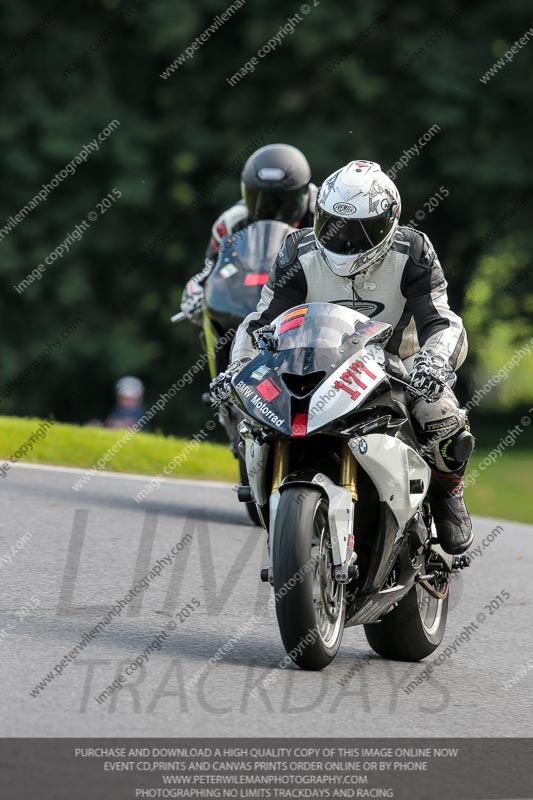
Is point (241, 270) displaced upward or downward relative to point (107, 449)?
upward

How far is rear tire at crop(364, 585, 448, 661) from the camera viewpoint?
256 inches

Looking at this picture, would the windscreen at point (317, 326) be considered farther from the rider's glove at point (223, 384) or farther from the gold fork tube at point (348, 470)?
the gold fork tube at point (348, 470)

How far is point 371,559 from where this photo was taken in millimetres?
5895

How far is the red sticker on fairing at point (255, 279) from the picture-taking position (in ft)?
32.2

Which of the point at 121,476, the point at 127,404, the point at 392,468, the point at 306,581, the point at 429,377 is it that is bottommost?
the point at 127,404

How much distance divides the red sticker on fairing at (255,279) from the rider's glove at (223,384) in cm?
370

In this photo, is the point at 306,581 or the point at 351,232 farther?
the point at 351,232

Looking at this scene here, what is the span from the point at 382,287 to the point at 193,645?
5.37 ft

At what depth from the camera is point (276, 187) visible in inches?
406

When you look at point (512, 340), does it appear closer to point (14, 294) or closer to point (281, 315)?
point (14, 294)

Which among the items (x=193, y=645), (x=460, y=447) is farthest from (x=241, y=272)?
(x=193, y=645)

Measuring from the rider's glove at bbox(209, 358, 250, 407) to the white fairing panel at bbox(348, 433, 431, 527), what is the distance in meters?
0.61

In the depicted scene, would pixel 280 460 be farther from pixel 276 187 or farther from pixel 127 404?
pixel 127 404
